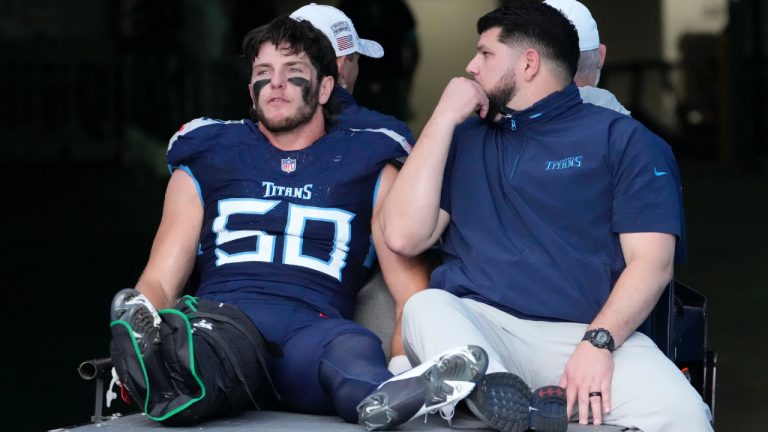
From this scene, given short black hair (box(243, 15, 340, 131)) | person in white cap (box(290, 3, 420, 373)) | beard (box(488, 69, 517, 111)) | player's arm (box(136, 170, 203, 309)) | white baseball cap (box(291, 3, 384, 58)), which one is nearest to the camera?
beard (box(488, 69, 517, 111))

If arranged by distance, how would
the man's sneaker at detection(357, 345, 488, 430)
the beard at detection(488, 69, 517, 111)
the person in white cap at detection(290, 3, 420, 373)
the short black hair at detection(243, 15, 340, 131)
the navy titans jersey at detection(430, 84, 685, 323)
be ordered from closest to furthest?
the man's sneaker at detection(357, 345, 488, 430) → the navy titans jersey at detection(430, 84, 685, 323) → the beard at detection(488, 69, 517, 111) → the short black hair at detection(243, 15, 340, 131) → the person in white cap at detection(290, 3, 420, 373)

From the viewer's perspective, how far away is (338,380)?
3.24m

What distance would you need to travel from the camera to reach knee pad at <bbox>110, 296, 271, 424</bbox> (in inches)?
122

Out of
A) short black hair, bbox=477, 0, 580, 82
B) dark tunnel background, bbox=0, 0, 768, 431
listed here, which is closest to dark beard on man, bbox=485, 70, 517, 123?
Answer: short black hair, bbox=477, 0, 580, 82

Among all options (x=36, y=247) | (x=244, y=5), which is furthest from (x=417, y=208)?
(x=244, y=5)

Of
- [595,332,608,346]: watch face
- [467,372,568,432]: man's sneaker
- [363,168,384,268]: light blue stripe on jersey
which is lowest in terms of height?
[467,372,568,432]: man's sneaker

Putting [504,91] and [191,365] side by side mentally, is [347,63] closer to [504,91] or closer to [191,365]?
[504,91]

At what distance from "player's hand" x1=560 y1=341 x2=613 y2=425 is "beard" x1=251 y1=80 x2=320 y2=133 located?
1137 millimetres

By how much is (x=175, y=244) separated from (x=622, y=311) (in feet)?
4.40

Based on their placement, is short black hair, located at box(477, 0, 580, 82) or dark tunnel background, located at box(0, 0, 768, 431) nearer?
short black hair, located at box(477, 0, 580, 82)

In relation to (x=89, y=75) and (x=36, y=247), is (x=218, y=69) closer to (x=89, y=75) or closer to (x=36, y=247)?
(x=89, y=75)

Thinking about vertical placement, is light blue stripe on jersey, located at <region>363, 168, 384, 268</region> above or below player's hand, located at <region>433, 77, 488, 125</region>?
below

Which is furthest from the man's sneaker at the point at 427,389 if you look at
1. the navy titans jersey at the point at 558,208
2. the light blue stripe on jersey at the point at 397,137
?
the light blue stripe on jersey at the point at 397,137

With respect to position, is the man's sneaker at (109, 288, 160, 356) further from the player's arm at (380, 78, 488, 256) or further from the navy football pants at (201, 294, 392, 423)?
the player's arm at (380, 78, 488, 256)
